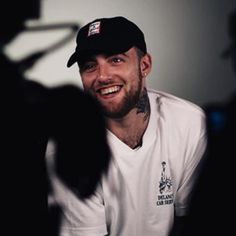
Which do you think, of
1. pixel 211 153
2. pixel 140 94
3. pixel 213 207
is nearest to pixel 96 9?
pixel 140 94

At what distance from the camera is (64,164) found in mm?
1471

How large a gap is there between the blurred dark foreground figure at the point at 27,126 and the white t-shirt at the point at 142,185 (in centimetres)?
20

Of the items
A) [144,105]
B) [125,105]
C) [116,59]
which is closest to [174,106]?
[144,105]

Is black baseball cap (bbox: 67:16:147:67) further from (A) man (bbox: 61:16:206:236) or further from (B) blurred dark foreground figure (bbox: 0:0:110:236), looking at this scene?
(B) blurred dark foreground figure (bbox: 0:0:110:236)

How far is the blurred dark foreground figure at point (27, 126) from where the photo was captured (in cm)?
161

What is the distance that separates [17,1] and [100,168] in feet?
2.77

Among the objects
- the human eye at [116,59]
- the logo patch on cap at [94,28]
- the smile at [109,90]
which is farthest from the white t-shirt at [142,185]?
the logo patch on cap at [94,28]

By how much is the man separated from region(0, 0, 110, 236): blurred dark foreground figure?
18 centimetres

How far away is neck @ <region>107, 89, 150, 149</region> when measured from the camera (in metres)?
1.49

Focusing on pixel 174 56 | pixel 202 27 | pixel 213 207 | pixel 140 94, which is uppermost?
pixel 202 27

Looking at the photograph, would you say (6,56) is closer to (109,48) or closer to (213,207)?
(109,48)

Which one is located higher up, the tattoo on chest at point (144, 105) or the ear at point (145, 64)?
the ear at point (145, 64)

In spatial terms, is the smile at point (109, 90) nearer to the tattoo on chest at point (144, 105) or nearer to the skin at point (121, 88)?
the skin at point (121, 88)

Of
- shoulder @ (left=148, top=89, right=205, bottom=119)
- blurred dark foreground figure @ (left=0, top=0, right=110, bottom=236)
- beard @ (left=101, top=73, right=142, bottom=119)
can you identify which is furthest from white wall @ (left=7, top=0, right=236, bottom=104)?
beard @ (left=101, top=73, right=142, bottom=119)
